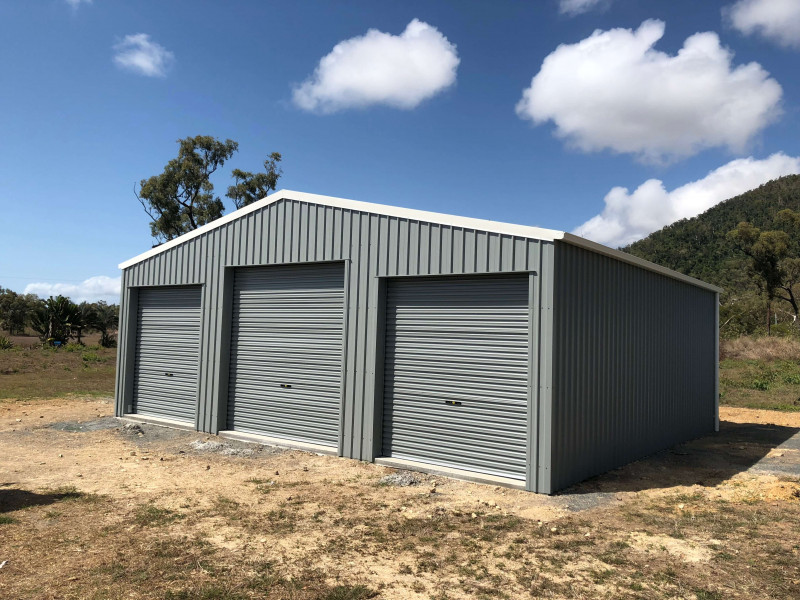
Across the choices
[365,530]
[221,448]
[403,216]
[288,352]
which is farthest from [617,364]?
[221,448]

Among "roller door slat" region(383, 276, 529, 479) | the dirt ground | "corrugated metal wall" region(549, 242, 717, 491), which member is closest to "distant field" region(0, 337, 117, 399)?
the dirt ground

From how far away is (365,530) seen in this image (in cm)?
608

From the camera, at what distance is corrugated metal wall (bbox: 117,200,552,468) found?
27.6ft

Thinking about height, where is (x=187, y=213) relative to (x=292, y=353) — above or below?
above

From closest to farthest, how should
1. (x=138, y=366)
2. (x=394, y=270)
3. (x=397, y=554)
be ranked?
(x=397, y=554)
(x=394, y=270)
(x=138, y=366)

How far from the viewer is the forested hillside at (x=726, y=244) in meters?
50.9

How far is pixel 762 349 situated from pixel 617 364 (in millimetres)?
23224

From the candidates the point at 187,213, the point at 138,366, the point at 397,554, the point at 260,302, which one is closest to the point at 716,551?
the point at 397,554

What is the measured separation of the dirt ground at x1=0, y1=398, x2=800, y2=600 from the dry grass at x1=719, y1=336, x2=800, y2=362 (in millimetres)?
19737

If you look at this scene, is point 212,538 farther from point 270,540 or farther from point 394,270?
point 394,270

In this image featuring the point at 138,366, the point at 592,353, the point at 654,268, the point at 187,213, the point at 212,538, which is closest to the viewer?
the point at 212,538

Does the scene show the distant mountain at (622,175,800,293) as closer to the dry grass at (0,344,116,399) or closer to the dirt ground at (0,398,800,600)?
the dry grass at (0,344,116,399)

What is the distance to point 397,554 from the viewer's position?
5.42m

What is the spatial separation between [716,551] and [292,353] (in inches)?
288
